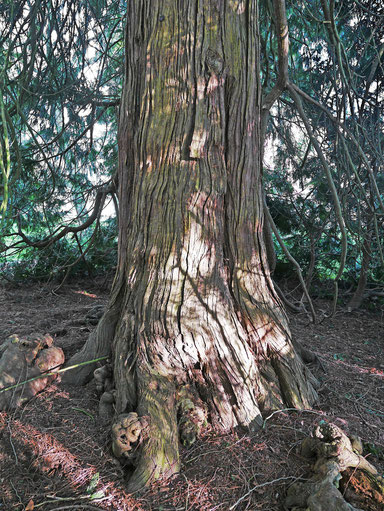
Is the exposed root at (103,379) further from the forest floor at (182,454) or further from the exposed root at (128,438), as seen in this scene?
the exposed root at (128,438)

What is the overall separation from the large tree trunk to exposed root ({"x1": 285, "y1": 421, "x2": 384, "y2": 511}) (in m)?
0.40

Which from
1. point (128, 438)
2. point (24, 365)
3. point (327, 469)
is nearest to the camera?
point (327, 469)

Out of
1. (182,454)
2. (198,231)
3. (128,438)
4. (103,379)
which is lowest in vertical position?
(182,454)

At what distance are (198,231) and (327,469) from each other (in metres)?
1.41

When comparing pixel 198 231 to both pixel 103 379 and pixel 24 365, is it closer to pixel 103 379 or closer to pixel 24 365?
pixel 103 379

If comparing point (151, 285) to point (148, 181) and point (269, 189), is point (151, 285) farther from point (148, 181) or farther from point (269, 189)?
point (269, 189)

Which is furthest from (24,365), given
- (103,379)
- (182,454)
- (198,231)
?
(198,231)

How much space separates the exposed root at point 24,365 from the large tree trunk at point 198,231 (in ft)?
0.74

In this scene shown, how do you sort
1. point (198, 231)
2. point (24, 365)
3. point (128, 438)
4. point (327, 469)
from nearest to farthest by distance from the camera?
1. point (327, 469)
2. point (128, 438)
3. point (198, 231)
4. point (24, 365)

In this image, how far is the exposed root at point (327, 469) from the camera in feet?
5.31

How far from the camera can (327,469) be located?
178cm

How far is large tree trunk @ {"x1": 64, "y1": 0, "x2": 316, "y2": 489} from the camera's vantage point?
2.27m

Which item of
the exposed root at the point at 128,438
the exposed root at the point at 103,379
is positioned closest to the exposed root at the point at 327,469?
the exposed root at the point at 128,438

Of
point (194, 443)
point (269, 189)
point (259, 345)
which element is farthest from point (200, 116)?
point (269, 189)
